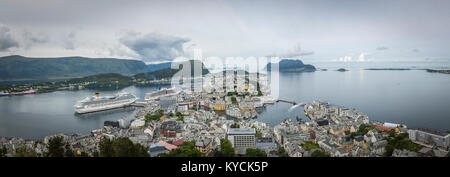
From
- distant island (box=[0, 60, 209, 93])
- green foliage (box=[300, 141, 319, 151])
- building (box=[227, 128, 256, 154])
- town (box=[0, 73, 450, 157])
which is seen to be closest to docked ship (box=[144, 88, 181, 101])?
town (box=[0, 73, 450, 157])

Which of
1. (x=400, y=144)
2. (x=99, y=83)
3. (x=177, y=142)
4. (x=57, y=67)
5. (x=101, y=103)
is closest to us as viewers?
(x=400, y=144)

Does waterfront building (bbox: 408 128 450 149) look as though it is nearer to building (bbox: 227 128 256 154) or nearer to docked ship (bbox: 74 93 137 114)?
building (bbox: 227 128 256 154)

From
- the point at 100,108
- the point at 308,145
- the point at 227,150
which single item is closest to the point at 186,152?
the point at 227,150

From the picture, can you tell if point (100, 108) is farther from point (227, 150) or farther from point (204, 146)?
point (227, 150)

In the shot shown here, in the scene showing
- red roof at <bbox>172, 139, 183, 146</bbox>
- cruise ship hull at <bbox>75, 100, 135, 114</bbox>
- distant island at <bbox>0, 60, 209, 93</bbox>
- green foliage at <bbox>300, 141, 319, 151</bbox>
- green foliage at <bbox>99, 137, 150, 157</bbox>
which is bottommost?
green foliage at <bbox>300, 141, 319, 151</bbox>
